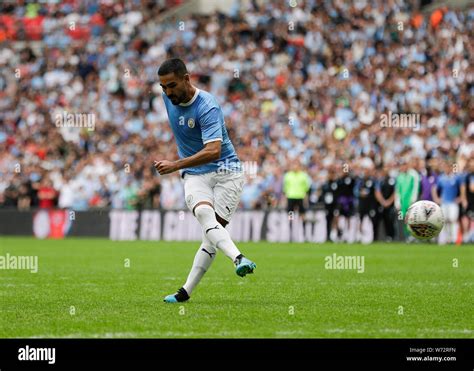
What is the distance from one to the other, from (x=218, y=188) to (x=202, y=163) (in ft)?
2.02

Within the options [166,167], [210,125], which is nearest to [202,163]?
[210,125]

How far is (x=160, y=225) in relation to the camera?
30031mm

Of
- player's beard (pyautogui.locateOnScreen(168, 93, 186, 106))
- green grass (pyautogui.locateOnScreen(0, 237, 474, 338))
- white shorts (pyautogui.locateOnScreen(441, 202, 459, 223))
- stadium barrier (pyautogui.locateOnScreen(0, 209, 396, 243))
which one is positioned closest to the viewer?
green grass (pyautogui.locateOnScreen(0, 237, 474, 338))

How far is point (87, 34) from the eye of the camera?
38.7m

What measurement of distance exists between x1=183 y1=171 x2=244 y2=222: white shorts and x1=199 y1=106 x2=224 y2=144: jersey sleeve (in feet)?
1.76

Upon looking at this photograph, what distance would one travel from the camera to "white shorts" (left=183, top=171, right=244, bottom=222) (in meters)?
11.2

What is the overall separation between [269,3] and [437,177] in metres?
11.4

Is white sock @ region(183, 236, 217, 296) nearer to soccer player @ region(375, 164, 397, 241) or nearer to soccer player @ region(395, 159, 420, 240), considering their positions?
soccer player @ region(395, 159, 420, 240)

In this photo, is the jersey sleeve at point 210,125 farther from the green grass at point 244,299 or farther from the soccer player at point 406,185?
the soccer player at point 406,185

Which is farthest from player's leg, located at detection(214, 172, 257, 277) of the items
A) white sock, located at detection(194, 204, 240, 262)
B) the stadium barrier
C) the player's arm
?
the stadium barrier

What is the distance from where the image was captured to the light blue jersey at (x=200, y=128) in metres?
10.9

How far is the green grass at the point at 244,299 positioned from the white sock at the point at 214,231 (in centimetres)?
61

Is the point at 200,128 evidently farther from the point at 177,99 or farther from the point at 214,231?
the point at 214,231

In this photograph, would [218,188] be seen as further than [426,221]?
No
